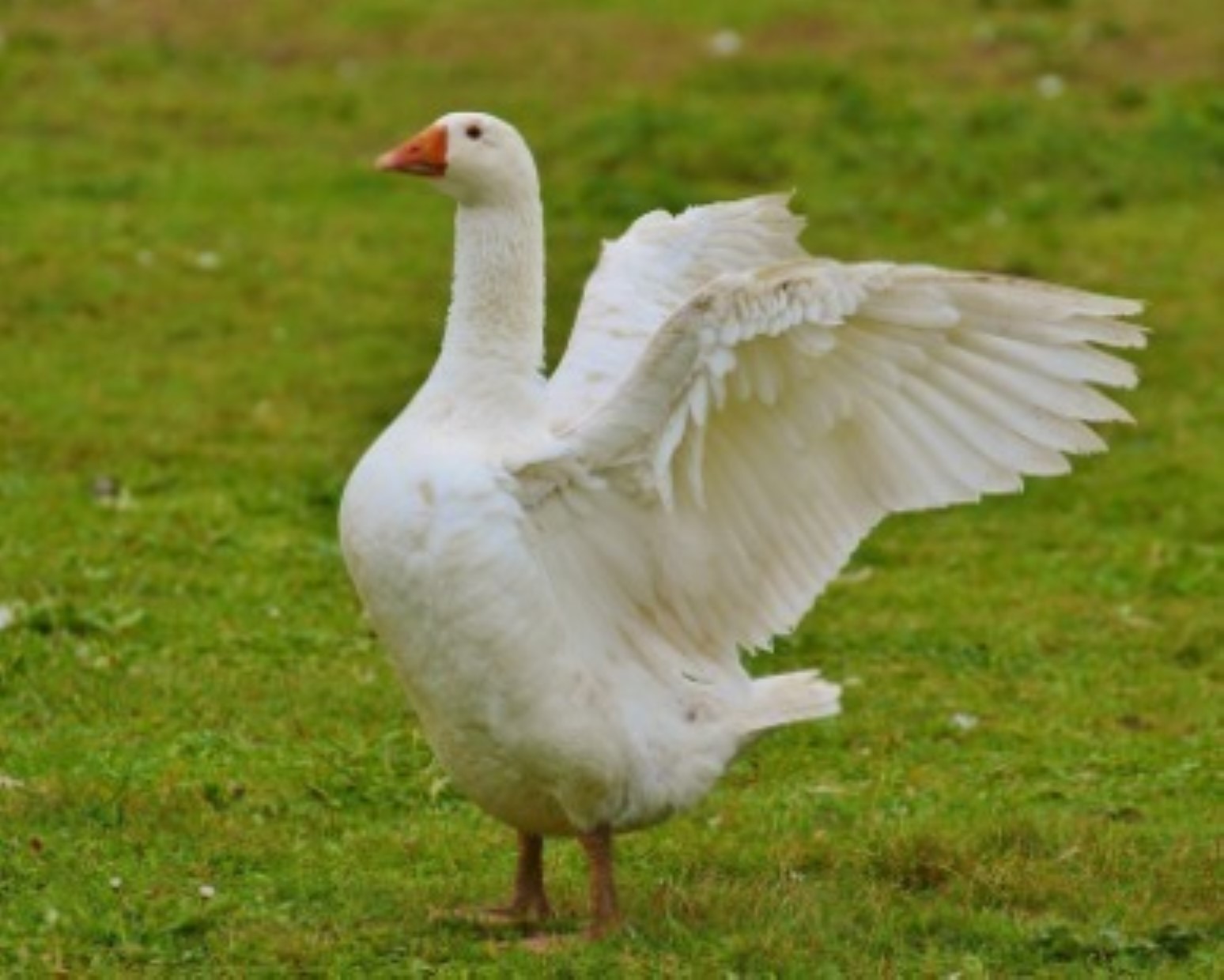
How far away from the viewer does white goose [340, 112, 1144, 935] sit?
22.4 ft

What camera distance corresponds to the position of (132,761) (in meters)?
8.48

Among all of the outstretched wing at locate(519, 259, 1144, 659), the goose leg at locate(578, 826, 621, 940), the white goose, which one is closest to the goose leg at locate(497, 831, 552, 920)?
the white goose

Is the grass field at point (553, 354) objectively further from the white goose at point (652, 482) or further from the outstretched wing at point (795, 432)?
the outstretched wing at point (795, 432)

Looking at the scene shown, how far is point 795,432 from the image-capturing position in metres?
7.08

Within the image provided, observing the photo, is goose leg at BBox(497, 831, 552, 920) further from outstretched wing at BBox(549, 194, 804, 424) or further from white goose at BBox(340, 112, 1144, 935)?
outstretched wing at BBox(549, 194, 804, 424)

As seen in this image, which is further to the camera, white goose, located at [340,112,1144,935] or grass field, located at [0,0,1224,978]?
grass field, located at [0,0,1224,978]

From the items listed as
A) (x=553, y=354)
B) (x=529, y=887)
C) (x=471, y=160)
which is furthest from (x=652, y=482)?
(x=553, y=354)

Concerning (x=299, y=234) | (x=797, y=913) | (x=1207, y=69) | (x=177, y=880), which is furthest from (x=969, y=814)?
(x=1207, y=69)

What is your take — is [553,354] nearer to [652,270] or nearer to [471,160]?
[652,270]

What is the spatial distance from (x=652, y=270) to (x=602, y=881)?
195 centimetres

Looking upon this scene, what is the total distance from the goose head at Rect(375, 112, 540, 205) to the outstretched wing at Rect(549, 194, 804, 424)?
657mm

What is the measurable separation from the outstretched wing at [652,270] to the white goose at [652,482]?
1.48ft

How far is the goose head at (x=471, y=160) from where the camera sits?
7.28 meters

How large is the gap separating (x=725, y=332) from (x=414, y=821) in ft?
7.07
